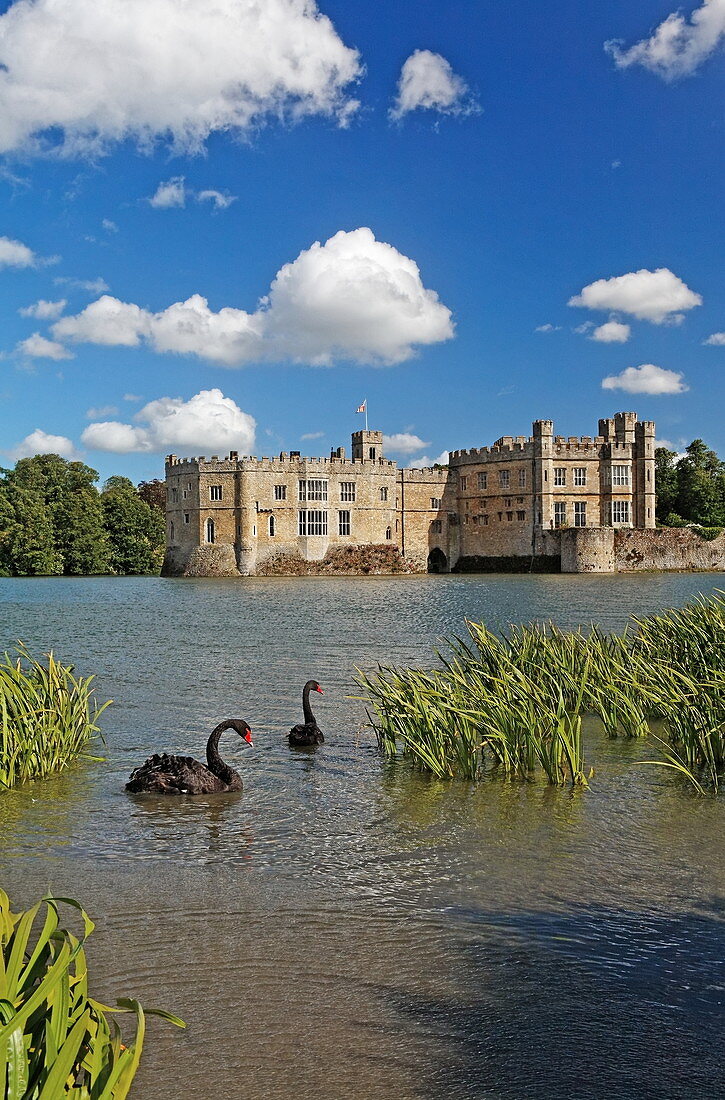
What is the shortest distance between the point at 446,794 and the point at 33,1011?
5.58 m

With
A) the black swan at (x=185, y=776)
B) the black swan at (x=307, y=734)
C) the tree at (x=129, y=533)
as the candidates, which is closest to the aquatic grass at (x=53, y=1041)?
the black swan at (x=185, y=776)

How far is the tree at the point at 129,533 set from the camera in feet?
230

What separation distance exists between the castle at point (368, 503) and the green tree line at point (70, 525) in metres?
9.13

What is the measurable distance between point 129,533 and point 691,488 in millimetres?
40723

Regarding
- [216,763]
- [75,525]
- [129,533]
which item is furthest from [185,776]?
[129,533]

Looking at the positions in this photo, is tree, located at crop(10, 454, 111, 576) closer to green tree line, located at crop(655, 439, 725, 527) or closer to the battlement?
the battlement

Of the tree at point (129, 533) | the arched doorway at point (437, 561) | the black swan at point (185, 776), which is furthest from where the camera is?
the tree at point (129, 533)

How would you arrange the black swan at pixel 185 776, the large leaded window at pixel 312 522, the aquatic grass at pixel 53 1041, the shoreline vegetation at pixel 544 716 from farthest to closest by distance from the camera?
the large leaded window at pixel 312 522, the shoreline vegetation at pixel 544 716, the black swan at pixel 185 776, the aquatic grass at pixel 53 1041

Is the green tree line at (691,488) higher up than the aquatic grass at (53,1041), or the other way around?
the green tree line at (691,488)

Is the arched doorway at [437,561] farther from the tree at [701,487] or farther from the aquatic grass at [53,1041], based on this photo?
the aquatic grass at [53,1041]

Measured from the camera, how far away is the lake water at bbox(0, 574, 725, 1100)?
152 inches

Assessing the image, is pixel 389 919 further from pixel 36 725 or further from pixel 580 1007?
pixel 36 725

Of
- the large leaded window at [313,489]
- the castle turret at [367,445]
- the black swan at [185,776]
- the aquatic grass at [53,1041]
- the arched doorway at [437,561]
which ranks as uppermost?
the castle turret at [367,445]

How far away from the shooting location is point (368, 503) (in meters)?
61.3
